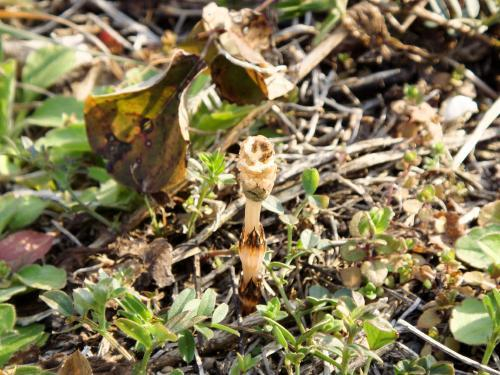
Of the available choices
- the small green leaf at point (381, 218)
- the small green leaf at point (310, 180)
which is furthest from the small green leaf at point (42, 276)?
the small green leaf at point (381, 218)

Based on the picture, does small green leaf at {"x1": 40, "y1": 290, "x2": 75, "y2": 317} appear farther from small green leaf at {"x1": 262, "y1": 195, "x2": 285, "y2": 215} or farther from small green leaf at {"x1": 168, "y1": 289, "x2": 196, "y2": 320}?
small green leaf at {"x1": 262, "y1": 195, "x2": 285, "y2": 215}

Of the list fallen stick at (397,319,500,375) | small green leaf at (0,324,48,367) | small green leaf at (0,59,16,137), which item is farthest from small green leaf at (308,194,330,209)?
small green leaf at (0,59,16,137)

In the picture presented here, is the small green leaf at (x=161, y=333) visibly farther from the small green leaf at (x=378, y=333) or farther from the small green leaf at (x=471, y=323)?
the small green leaf at (x=471, y=323)

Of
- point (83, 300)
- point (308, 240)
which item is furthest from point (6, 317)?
point (308, 240)

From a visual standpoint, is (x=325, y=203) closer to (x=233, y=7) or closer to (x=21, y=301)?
(x=21, y=301)

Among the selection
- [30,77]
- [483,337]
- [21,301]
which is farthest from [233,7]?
[483,337]

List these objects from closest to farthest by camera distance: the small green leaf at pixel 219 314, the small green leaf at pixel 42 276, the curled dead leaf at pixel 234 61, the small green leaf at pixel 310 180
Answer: the small green leaf at pixel 219 314 → the small green leaf at pixel 310 180 → the small green leaf at pixel 42 276 → the curled dead leaf at pixel 234 61
